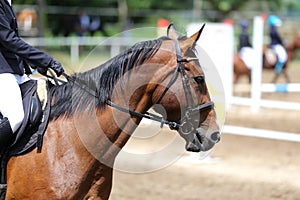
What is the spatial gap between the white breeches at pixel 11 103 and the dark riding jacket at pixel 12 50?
12 centimetres

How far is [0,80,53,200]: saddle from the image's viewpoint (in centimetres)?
391

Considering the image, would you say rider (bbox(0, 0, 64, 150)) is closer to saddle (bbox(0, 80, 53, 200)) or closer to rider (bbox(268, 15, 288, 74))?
saddle (bbox(0, 80, 53, 200))

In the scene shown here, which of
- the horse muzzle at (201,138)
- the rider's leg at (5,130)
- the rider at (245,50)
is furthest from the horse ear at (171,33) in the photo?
the rider at (245,50)

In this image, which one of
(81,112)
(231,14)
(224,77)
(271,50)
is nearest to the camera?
(81,112)

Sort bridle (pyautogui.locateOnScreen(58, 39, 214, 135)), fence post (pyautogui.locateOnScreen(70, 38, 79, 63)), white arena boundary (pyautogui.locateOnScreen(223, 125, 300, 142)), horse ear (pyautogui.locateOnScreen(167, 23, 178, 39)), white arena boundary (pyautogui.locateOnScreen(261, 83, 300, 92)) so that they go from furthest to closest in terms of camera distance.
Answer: fence post (pyautogui.locateOnScreen(70, 38, 79, 63))
white arena boundary (pyautogui.locateOnScreen(261, 83, 300, 92))
white arena boundary (pyautogui.locateOnScreen(223, 125, 300, 142))
horse ear (pyautogui.locateOnScreen(167, 23, 178, 39))
bridle (pyautogui.locateOnScreen(58, 39, 214, 135))

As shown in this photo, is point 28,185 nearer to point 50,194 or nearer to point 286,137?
point 50,194

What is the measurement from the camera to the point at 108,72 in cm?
385

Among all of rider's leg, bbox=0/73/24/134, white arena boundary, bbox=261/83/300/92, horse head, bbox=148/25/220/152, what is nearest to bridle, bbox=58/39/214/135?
horse head, bbox=148/25/220/152

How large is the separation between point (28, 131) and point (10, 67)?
451 mm

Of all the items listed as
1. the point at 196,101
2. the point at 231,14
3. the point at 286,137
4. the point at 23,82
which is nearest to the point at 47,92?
the point at 23,82

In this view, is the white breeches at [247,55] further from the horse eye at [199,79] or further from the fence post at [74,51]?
the horse eye at [199,79]

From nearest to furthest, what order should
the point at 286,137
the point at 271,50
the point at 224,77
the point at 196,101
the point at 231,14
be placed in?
the point at 196,101 → the point at 286,137 → the point at 224,77 → the point at 271,50 → the point at 231,14

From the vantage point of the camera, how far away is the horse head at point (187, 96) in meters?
3.71

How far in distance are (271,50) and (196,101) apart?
51.7ft
